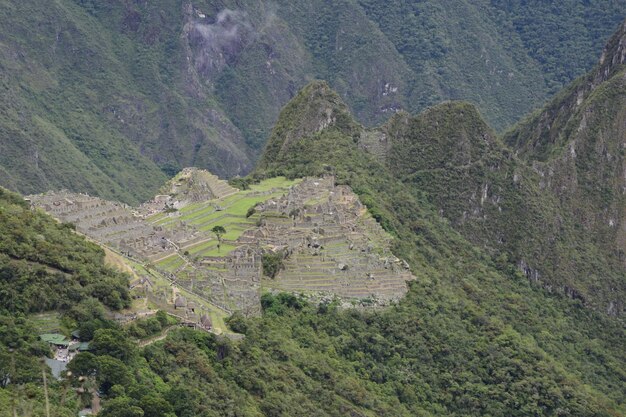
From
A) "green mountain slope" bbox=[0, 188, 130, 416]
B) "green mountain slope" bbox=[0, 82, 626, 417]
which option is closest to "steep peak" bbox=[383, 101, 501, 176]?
"green mountain slope" bbox=[0, 82, 626, 417]

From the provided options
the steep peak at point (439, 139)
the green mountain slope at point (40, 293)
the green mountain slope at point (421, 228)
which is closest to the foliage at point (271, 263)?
the green mountain slope at point (421, 228)

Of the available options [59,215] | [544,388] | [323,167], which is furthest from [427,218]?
[59,215]

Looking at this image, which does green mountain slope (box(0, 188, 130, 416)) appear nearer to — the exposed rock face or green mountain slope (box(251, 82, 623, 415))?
the exposed rock face

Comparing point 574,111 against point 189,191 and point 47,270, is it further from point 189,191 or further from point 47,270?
point 47,270

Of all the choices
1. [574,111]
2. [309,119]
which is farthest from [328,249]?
[574,111]

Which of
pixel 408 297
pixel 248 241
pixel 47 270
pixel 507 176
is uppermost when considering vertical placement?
pixel 47 270
